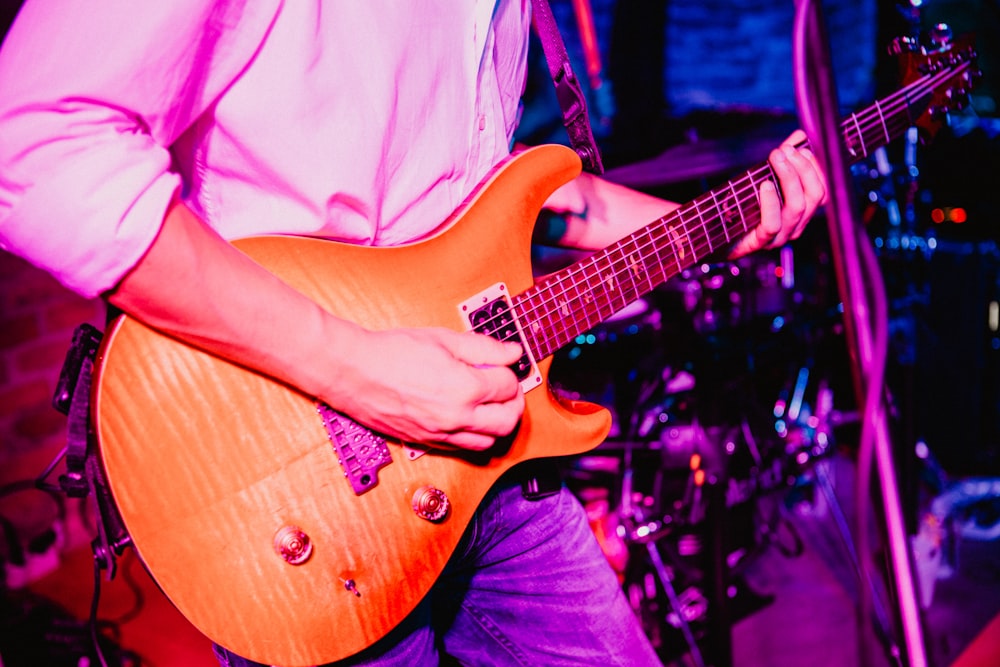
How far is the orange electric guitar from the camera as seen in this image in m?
0.87

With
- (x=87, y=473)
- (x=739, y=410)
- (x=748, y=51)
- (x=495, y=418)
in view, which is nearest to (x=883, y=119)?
(x=739, y=410)

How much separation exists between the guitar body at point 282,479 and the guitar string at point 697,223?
0.45 feet

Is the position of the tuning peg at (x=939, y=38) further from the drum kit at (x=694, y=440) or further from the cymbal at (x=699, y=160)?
the drum kit at (x=694, y=440)

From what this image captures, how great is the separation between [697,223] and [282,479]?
1.02 metres

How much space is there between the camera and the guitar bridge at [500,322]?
1141 mm

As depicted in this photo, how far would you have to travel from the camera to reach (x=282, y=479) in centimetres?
95

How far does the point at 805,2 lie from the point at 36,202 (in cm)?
84

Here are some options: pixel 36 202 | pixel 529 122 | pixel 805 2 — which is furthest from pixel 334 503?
pixel 529 122

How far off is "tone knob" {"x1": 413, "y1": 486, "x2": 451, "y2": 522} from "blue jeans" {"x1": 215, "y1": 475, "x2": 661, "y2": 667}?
136 mm

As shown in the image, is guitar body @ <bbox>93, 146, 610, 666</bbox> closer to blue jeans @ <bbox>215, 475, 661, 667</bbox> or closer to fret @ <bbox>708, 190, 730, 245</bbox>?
blue jeans @ <bbox>215, 475, 661, 667</bbox>

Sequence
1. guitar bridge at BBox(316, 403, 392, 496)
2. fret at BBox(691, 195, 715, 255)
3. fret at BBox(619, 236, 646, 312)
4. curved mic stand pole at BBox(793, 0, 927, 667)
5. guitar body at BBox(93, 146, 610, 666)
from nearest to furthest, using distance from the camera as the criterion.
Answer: curved mic stand pole at BBox(793, 0, 927, 667) → guitar body at BBox(93, 146, 610, 666) → guitar bridge at BBox(316, 403, 392, 496) → fret at BBox(619, 236, 646, 312) → fret at BBox(691, 195, 715, 255)

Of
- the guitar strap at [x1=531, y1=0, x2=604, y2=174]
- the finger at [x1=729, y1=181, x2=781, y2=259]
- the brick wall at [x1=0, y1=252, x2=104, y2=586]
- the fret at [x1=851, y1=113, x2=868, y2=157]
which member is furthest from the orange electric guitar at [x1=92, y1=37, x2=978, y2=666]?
the brick wall at [x1=0, y1=252, x2=104, y2=586]

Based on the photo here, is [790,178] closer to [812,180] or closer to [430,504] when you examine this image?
[812,180]

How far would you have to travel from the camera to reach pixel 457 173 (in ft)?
3.95
